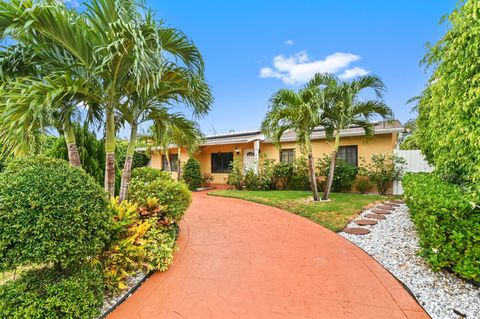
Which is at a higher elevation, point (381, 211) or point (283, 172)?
point (283, 172)

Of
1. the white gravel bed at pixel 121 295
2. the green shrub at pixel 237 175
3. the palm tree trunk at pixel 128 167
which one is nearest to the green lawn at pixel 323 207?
the green shrub at pixel 237 175

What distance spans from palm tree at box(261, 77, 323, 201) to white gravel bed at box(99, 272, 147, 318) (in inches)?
272

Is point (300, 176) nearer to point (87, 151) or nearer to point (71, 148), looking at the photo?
point (87, 151)

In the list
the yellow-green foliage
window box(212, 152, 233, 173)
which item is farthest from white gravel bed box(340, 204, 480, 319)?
window box(212, 152, 233, 173)

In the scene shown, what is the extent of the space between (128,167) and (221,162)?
12281 millimetres

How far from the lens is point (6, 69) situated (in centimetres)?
445

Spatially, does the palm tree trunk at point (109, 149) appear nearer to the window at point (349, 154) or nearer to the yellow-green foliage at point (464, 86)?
the yellow-green foliage at point (464, 86)

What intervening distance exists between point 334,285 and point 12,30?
6.13 meters

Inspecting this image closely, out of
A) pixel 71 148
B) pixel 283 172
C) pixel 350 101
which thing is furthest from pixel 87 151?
pixel 283 172

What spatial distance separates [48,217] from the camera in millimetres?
2668

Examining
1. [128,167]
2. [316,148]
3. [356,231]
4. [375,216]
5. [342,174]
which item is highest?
[316,148]

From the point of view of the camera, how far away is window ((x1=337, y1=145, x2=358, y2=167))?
12.9m

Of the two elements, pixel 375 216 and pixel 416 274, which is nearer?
pixel 416 274

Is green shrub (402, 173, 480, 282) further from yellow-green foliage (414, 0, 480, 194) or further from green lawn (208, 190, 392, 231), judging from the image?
green lawn (208, 190, 392, 231)
